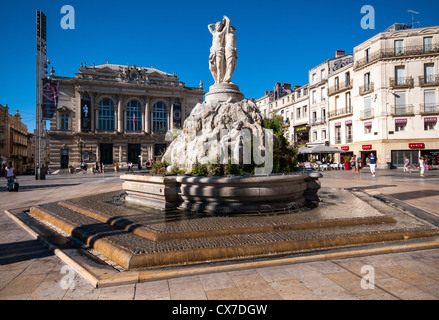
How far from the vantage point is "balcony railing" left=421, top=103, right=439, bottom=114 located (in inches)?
1099

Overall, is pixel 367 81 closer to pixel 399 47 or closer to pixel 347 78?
pixel 347 78

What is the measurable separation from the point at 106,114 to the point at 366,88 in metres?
37.4

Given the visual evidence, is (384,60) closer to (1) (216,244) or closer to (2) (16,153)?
(1) (216,244)

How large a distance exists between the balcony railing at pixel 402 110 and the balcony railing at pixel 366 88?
3268mm

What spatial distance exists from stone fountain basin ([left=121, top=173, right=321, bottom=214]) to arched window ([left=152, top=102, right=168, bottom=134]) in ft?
129

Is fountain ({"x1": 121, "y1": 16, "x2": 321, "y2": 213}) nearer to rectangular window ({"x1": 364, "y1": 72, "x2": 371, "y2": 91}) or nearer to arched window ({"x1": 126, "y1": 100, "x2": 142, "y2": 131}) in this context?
rectangular window ({"x1": 364, "y1": 72, "x2": 371, "y2": 91})

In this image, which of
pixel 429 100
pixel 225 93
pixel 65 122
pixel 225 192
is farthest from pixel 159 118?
pixel 225 192

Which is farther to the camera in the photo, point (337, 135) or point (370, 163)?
point (337, 135)

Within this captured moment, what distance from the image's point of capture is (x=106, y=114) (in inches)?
1678

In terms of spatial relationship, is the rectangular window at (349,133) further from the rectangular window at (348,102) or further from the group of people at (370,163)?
the group of people at (370,163)

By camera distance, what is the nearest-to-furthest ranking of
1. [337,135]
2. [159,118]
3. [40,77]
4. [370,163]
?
[370,163], [40,77], [337,135], [159,118]

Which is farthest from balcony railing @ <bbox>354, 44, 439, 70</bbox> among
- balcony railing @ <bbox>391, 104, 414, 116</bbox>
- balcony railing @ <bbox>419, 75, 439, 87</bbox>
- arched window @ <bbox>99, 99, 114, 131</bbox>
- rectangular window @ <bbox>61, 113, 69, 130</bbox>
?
rectangular window @ <bbox>61, 113, 69, 130</bbox>
